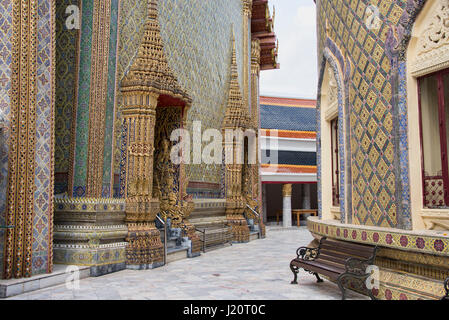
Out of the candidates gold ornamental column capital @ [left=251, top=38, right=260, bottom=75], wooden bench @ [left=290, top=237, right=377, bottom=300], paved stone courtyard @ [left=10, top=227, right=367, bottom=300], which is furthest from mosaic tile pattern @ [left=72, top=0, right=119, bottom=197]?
gold ornamental column capital @ [left=251, top=38, right=260, bottom=75]

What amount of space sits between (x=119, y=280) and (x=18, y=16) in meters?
3.91

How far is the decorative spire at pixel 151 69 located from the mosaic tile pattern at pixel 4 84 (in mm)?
2322

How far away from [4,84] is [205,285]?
150 inches

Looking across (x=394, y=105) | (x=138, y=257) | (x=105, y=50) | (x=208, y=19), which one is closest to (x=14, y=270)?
(x=138, y=257)

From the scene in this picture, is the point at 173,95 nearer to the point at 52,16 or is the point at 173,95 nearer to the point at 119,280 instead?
the point at 52,16

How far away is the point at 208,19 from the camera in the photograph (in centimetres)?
1228

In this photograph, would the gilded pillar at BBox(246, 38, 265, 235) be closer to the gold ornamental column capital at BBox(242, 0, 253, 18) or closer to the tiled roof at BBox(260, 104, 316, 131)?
the gold ornamental column capital at BBox(242, 0, 253, 18)

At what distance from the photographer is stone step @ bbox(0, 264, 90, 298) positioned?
5.28 metres

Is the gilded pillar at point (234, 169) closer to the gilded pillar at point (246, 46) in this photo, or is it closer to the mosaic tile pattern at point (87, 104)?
the gilded pillar at point (246, 46)

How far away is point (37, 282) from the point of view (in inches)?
223

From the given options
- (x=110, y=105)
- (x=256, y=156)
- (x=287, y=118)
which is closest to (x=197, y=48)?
(x=110, y=105)

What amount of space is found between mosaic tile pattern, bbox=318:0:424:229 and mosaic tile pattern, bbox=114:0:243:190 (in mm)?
3875

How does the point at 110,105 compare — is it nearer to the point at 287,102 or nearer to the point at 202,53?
the point at 202,53

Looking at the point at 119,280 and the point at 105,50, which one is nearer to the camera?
the point at 119,280
